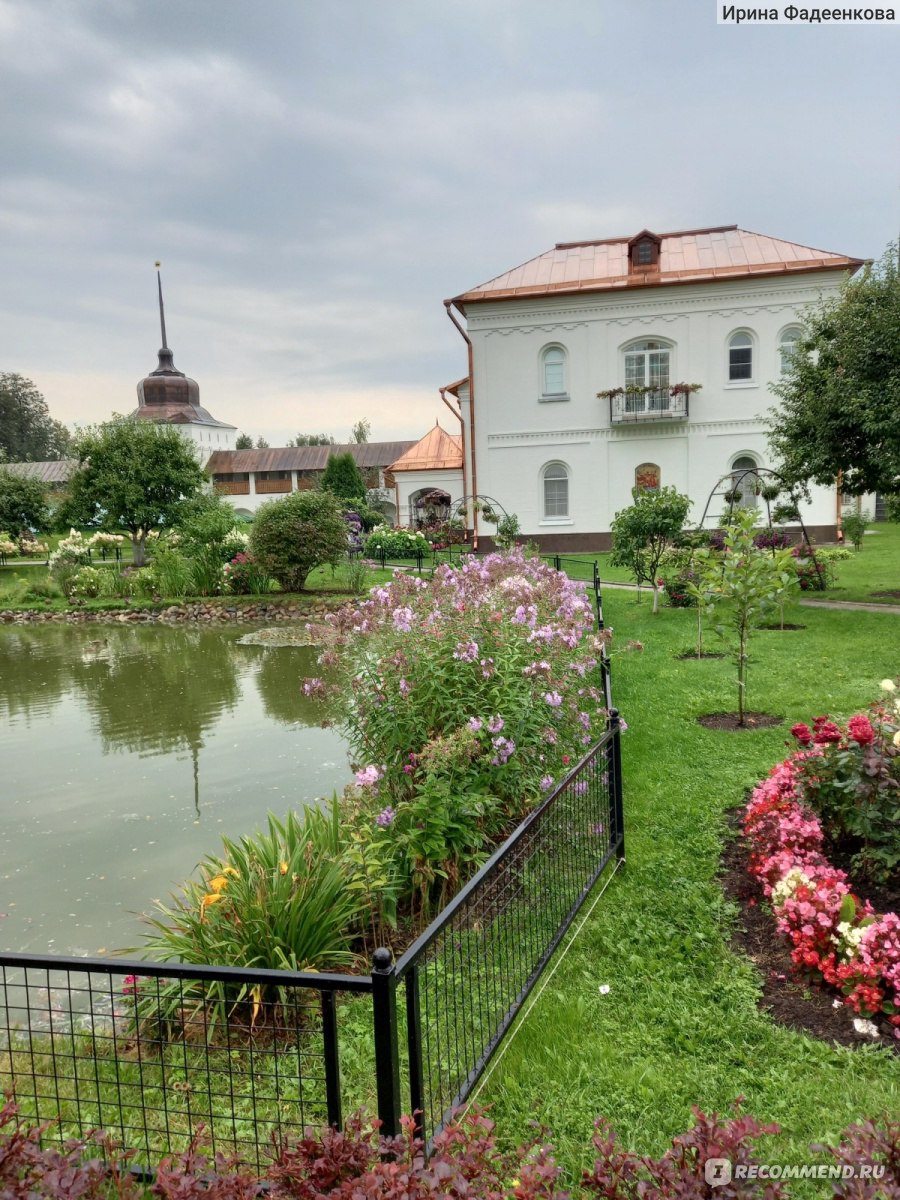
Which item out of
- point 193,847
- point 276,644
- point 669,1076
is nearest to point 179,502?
point 276,644

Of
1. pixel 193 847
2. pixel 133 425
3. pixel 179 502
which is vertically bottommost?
pixel 193 847

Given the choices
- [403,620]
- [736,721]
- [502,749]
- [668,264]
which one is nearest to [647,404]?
[668,264]

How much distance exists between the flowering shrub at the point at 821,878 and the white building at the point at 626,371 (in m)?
19.3

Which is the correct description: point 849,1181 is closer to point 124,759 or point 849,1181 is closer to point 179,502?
point 124,759

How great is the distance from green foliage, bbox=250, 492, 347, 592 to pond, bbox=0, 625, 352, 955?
199 inches

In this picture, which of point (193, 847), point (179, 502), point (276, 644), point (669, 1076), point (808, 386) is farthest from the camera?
point (179, 502)

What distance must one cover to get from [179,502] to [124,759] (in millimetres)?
16854

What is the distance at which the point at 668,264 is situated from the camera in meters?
22.9

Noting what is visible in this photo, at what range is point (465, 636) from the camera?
14.3ft

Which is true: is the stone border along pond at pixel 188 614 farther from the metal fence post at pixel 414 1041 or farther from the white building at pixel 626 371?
the metal fence post at pixel 414 1041

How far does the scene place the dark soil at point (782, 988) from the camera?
2.74 m

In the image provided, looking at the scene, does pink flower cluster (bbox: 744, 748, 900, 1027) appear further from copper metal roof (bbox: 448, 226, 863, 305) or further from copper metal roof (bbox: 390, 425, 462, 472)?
copper metal roof (bbox: 390, 425, 462, 472)

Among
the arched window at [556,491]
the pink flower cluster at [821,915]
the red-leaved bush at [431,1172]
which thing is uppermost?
the arched window at [556,491]

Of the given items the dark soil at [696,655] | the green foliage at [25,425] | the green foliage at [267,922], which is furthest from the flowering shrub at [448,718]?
the green foliage at [25,425]
